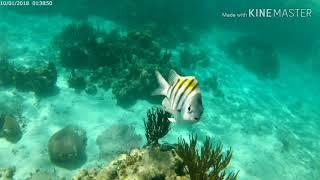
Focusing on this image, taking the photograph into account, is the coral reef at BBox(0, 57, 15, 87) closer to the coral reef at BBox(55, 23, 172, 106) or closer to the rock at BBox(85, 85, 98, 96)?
the coral reef at BBox(55, 23, 172, 106)

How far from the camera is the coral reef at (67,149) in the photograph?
1008 cm

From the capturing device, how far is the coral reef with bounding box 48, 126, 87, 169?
397 inches

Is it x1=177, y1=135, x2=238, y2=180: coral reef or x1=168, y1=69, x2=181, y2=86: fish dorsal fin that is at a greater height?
x1=168, y1=69, x2=181, y2=86: fish dorsal fin

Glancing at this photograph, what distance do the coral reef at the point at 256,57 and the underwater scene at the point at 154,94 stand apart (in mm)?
104

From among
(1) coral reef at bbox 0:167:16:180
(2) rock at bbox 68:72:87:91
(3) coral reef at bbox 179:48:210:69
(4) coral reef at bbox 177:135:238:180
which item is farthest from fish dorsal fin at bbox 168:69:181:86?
(3) coral reef at bbox 179:48:210:69

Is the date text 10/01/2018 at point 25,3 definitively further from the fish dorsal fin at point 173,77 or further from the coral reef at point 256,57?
the fish dorsal fin at point 173,77

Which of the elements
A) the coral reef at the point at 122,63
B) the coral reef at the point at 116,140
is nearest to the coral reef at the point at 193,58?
the coral reef at the point at 122,63

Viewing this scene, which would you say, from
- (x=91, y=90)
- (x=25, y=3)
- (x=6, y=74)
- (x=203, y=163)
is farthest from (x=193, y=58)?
(x=203, y=163)

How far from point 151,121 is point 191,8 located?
73.5 feet

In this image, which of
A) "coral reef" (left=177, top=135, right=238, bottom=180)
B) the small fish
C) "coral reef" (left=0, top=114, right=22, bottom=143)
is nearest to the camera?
the small fish

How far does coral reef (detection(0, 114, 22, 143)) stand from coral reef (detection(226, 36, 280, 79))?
56.0 feet

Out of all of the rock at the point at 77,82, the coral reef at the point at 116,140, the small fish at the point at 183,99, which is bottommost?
the coral reef at the point at 116,140

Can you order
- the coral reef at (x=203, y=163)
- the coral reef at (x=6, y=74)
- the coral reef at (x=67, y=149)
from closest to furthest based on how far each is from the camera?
1. the coral reef at (x=203, y=163)
2. the coral reef at (x=67, y=149)
3. the coral reef at (x=6, y=74)

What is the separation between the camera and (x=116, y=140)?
11070 mm
